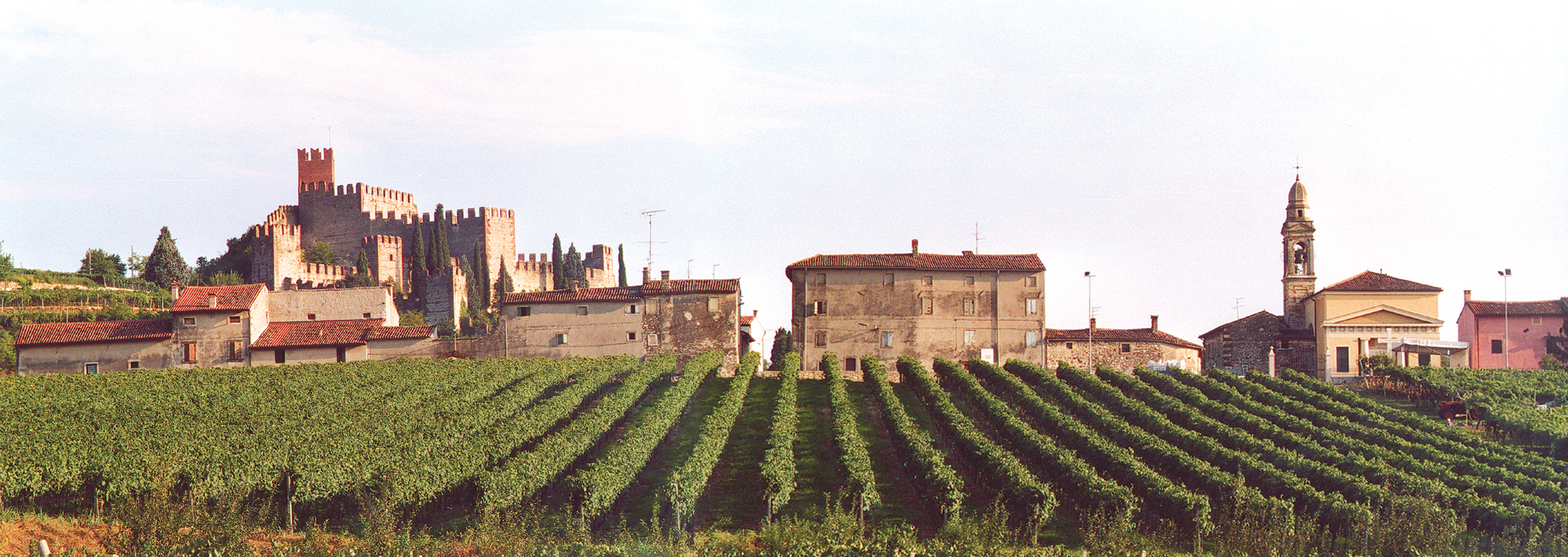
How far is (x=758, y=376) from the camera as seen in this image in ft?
165

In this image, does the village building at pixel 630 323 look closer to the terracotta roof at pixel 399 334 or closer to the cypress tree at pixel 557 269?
the terracotta roof at pixel 399 334

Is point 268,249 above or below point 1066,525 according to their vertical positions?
above

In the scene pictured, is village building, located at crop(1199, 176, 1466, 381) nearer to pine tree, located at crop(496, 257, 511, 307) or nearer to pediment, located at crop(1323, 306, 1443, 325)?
pediment, located at crop(1323, 306, 1443, 325)

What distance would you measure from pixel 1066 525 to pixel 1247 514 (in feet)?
11.4

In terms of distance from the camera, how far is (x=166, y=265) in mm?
71062

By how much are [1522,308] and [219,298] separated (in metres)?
→ 47.2

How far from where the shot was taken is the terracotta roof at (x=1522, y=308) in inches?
1982

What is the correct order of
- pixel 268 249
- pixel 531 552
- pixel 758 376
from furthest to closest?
1. pixel 268 249
2. pixel 758 376
3. pixel 531 552

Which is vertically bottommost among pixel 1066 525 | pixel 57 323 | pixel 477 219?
pixel 1066 525

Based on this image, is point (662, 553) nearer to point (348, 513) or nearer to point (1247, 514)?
point (348, 513)

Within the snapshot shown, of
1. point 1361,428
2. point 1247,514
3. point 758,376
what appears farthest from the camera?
point 758,376

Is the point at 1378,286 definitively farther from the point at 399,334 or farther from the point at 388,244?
the point at 388,244

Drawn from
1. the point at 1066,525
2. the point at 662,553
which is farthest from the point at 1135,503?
the point at 662,553

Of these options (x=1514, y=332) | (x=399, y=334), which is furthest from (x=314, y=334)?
(x=1514, y=332)
